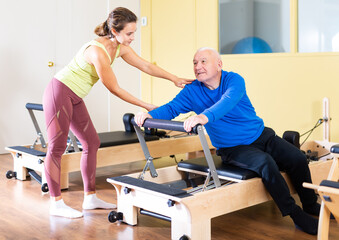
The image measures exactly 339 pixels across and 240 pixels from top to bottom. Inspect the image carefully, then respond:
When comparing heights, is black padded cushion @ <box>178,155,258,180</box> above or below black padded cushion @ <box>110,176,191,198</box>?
above

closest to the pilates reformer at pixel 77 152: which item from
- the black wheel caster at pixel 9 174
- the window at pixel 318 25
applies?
the black wheel caster at pixel 9 174

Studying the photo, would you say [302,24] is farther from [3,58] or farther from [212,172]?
[3,58]

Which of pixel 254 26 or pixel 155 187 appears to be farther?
pixel 254 26

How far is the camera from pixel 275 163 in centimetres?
246

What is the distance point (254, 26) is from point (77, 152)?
2442 millimetres

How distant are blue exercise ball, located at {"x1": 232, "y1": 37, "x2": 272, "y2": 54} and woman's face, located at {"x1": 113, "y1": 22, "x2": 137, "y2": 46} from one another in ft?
8.02

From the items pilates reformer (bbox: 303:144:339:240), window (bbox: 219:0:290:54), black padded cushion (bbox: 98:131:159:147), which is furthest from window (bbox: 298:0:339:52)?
pilates reformer (bbox: 303:144:339:240)

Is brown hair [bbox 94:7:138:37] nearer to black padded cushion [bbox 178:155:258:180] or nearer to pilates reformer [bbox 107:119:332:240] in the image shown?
pilates reformer [bbox 107:119:332:240]

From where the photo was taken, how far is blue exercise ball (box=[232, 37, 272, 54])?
4.77 m

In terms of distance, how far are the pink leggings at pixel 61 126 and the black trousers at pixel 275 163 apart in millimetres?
792

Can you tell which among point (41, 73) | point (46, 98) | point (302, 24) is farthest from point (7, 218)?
point (302, 24)

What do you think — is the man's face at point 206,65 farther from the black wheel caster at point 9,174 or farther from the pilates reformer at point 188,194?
the black wheel caster at point 9,174

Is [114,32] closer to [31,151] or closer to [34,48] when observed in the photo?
[31,151]

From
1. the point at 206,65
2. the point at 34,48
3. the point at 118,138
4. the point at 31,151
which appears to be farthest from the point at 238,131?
the point at 34,48
